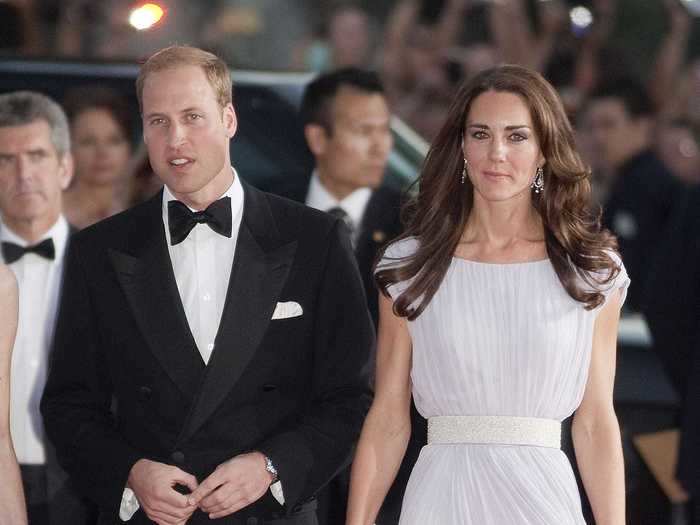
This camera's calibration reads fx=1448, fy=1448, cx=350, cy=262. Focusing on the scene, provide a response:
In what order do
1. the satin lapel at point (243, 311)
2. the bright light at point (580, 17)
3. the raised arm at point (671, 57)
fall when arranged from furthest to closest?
the raised arm at point (671, 57), the bright light at point (580, 17), the satin lapel at point (243, 311)

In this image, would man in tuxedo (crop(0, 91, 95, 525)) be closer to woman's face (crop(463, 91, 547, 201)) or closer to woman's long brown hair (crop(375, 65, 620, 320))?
woman's long brown hair (crop(375, 65, 620, 320))

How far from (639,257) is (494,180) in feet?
15.8

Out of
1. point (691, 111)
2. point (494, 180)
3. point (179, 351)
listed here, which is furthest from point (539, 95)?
point (691, 111)

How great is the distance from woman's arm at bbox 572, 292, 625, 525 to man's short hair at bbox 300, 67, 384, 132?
7.61 ft

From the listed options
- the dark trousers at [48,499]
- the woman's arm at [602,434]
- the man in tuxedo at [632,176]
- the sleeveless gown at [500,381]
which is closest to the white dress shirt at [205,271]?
the sleeveless gown at [500,381]

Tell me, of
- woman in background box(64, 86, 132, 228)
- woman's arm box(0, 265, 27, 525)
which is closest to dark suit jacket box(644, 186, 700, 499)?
woman in background box(64, 86, 132, 228)

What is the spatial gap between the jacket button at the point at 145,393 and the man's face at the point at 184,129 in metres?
0.54

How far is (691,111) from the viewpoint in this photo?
10156mm

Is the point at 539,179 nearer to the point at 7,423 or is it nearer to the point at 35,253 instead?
the point at 7,423

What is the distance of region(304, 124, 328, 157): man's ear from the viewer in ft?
19.6

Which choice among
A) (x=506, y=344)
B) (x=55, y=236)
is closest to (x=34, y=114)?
(x=55, y=236)

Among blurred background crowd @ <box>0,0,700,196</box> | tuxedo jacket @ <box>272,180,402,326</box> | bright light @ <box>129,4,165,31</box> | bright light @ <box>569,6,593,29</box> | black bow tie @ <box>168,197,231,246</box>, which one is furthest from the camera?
bright light @ <box>569,6,593,29</box>

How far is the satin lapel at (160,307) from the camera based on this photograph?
12.7 feet

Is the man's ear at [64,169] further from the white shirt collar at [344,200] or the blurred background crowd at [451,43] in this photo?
the blurred background crowd at [451,43]
